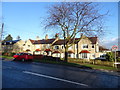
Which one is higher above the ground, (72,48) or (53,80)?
(72,48)

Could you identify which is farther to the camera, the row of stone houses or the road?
the row of stone houses

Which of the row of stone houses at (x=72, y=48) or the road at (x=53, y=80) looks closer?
the road at (x=53, y=80)

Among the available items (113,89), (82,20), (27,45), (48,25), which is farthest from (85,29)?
(27,45)

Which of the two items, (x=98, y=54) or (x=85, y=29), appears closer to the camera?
(x=85, y=29)

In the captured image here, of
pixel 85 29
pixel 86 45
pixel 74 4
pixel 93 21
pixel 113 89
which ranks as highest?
pixel 74 4

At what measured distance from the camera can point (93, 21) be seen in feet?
68.4

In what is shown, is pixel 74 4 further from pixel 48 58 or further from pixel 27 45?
pixel 27 45

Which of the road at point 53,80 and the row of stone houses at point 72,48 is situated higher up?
the row of stone houses at point 72,48

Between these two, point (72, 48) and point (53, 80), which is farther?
point (72, 48)

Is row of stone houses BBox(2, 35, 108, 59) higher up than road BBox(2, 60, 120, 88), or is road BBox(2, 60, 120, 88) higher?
row of stone houses BBox(2, 35, 108, 59)

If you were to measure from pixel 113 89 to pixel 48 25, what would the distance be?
17190mm

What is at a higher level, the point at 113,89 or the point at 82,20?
the point at 82,20

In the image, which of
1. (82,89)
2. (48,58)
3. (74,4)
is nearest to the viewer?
(82,89)

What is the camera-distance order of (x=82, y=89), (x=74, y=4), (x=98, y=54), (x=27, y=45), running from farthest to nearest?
(x=27, y=45) → (x=98, y=54) → (x=74, y=4) → (x=82, y=89)
